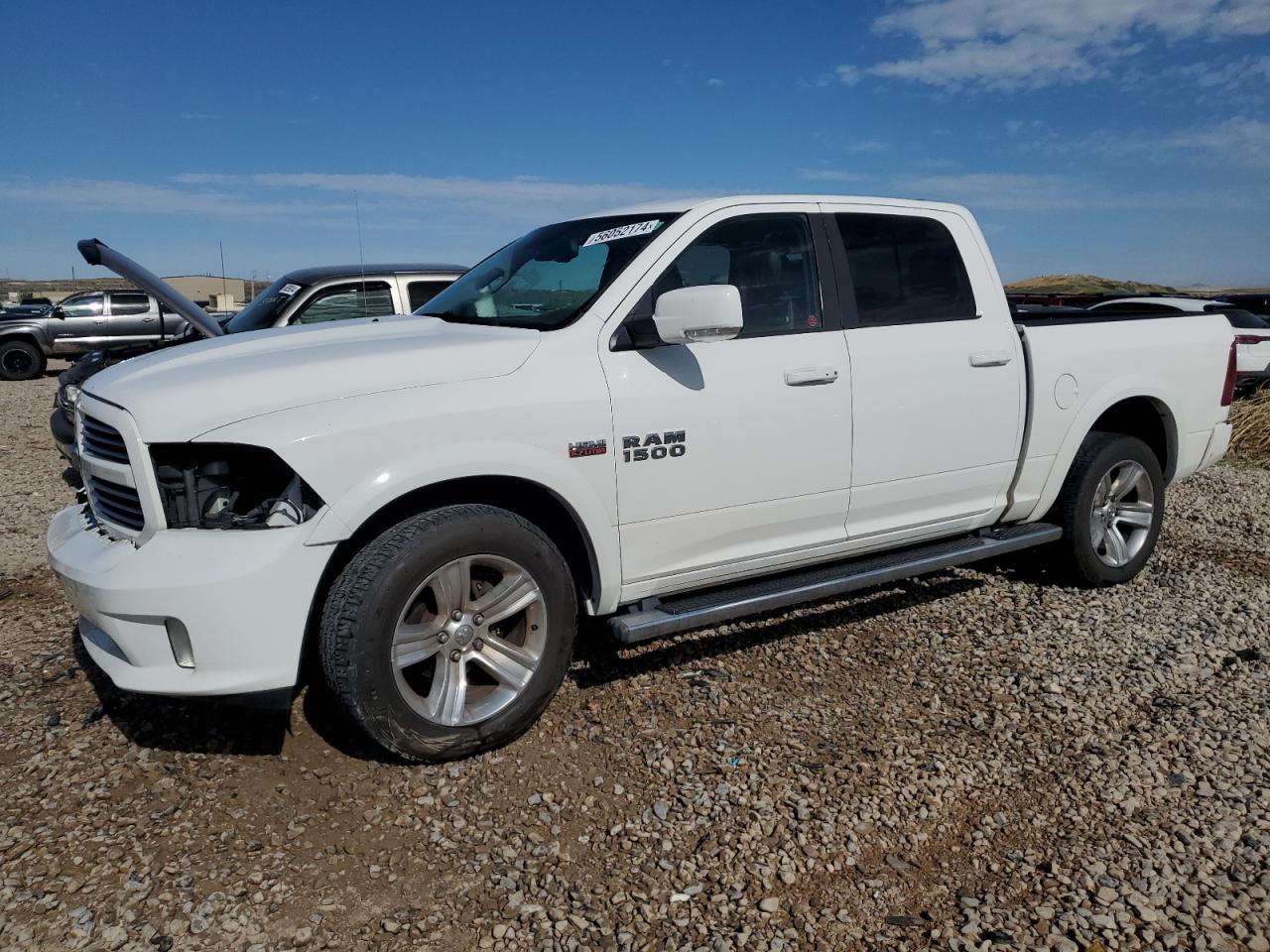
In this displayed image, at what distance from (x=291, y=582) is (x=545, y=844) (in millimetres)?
1125

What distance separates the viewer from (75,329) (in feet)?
62.0

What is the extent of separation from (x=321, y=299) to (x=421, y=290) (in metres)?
0.82

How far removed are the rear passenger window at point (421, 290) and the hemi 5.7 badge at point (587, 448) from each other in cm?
478

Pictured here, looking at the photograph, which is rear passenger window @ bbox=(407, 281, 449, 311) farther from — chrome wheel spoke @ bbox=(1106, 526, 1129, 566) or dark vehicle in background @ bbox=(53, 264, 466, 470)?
chrome wheel spoke @ bbox=(1106, 526, 1129, 566)

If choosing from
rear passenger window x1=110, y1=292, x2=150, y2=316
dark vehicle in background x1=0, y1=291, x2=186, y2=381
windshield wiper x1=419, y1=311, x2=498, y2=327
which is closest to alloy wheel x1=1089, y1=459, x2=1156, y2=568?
windshield wiper x1=419, y1=311, x2=498, y2=327

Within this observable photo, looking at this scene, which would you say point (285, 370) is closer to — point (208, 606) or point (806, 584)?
point (208, 606)

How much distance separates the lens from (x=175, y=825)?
304 cm

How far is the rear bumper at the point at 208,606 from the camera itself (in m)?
2.88

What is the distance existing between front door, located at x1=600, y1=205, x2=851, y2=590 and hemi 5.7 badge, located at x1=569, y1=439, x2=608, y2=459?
0.18 feet

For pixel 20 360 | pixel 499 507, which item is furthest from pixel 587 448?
pixel 20 360

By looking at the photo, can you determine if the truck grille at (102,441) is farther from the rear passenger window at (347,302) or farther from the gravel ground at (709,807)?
the rear passenger window at (347,302)

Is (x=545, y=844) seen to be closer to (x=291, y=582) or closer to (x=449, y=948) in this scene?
(x=449, y=948)

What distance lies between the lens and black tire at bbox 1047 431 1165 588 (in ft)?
16.5

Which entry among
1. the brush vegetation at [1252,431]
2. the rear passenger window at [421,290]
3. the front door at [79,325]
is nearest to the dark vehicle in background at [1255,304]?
the brush vegetation at [1252,431]
